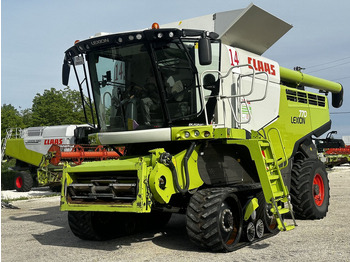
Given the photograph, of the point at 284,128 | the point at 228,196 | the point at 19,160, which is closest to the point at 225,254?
the point at 228,196

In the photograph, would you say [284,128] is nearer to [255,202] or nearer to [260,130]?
[260,130]

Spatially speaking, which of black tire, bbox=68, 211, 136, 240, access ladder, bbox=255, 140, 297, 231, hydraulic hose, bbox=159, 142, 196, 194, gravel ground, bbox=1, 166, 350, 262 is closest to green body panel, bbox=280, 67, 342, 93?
access ladder, bbox=255, 140, 297, 231

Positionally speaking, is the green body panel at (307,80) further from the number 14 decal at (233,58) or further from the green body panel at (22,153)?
the green body panel at (22,153)

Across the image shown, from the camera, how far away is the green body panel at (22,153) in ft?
60.2

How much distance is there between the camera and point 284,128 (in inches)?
320

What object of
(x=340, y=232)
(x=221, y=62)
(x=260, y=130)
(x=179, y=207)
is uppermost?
(x=221, y=62)

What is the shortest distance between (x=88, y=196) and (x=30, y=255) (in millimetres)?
1063

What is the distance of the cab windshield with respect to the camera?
6.28 metres

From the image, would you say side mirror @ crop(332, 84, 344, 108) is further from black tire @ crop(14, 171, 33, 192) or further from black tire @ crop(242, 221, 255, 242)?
black tire @ crop(14, 171, 33, 192)

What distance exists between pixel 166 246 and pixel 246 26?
3644mm

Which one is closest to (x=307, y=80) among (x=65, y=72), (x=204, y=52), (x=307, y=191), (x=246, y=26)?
(x=307, y=191)

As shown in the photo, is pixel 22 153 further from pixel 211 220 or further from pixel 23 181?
pixel 211 220

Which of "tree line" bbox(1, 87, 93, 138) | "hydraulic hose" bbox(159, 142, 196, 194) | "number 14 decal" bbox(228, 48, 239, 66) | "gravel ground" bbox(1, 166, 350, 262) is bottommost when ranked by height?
"gravel ground" bbox(1, 166, 350, 262)

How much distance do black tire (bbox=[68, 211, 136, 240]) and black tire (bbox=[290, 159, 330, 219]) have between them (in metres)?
3.08
